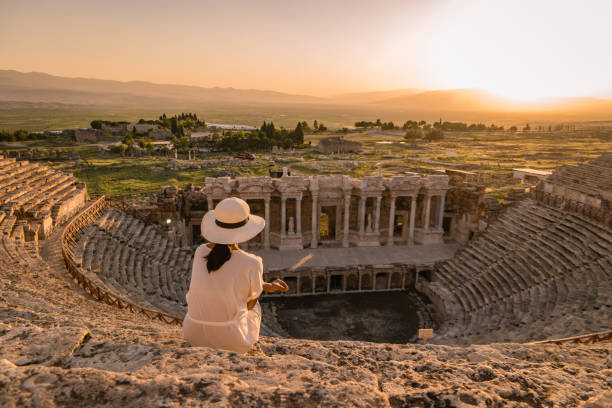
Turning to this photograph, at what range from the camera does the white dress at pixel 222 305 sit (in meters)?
4.44

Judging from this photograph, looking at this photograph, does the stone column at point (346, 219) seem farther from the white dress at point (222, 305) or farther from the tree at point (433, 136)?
the tree at point (433, 136)

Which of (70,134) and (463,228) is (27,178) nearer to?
(463,228)

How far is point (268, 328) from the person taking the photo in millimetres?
18391

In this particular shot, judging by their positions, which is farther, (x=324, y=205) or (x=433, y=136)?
Result: (x=433, y=136)

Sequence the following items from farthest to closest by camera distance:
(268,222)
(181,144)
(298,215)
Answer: (181,144) → (268,222) → (298,215)

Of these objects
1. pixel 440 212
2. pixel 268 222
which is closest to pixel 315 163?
pixel 440 212

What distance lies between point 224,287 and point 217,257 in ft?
1.12

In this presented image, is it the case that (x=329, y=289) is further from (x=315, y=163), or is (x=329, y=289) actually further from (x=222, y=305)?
(x=315, y=163)

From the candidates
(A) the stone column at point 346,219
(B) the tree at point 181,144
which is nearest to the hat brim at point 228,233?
(A) the stone column at point 346,219

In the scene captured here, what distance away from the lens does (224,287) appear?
14.6 feet

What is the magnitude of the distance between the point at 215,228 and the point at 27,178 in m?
22.9

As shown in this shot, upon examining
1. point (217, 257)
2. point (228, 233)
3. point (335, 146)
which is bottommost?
point (335, 146)

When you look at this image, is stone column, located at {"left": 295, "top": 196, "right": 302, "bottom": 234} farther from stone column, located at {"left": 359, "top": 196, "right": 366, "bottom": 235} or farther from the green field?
the green field

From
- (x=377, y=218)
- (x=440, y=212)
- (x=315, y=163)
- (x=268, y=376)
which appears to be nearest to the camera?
(x=268, y=376)
